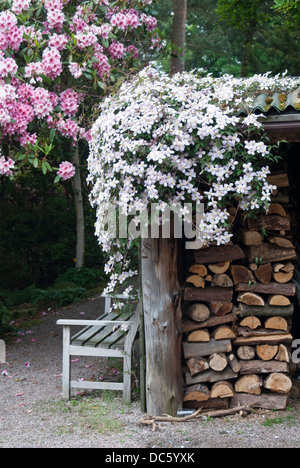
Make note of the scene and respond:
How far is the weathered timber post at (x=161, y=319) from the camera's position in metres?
4.20

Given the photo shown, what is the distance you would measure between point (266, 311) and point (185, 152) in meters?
1.40

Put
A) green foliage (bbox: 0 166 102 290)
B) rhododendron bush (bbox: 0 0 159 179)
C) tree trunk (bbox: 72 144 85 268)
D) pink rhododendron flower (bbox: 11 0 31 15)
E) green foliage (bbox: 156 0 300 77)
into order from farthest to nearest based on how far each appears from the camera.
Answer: green foliage (bbox: 156 0 300 77) → green foliage (bbox: 0 166 102 290) → tree trunk (bbox: 72 144 85 268) → pink rhododendron flower (bbox: 11 0 31 15) → rhododendron bush (bbox: 0 0 159 179)

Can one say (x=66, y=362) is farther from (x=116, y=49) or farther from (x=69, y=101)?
(x=116, y=49)

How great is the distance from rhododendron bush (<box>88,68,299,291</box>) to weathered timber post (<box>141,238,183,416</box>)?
1.11 ft

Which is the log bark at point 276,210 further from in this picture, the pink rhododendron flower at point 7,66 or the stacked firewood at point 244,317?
the pink rhododendron flower at point 7,66

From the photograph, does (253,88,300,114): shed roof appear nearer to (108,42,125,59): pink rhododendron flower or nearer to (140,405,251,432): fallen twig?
(108,42,125,59): pink rhododendron flower

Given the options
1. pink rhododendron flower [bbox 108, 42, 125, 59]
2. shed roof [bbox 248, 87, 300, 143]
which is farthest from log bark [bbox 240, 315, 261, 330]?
pink rhododendron flower [bbox 108, 42, 125, 59]

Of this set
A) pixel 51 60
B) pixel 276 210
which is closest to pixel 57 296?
pixel 51 60

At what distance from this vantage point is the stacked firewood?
431 cm

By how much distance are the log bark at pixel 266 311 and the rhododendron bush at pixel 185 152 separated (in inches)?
27.9

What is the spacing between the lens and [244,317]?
172 inches

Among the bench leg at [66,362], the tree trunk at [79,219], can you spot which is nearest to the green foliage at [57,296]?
the tree trunk at [79,219]

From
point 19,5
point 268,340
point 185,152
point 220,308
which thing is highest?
point 19,5

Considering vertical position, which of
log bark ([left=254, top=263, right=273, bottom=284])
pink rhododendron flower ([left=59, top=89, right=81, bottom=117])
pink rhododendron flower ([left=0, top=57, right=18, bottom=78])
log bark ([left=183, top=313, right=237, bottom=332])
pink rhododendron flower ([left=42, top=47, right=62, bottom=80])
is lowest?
log bark ([left=183, top=313, right=237, bottom=332])
